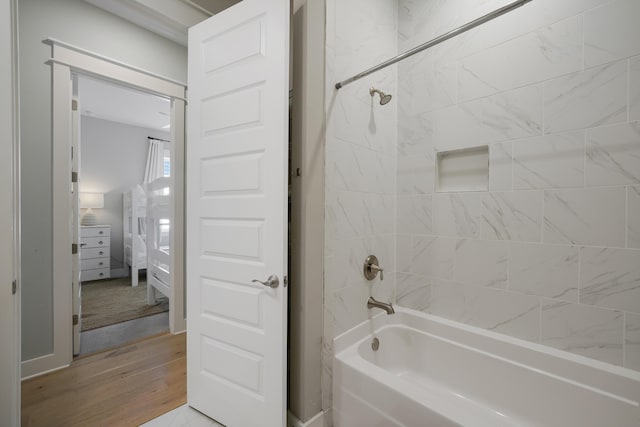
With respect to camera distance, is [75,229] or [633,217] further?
[75,229]

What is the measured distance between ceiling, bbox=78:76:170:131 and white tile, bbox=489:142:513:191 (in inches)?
152

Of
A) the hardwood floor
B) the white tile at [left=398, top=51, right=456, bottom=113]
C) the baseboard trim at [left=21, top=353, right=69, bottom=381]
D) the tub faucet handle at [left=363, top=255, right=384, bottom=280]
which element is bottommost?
the hardwood floor

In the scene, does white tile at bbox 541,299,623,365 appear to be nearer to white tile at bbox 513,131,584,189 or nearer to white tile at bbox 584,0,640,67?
white tile at bbox 513,131,584,189

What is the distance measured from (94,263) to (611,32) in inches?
247

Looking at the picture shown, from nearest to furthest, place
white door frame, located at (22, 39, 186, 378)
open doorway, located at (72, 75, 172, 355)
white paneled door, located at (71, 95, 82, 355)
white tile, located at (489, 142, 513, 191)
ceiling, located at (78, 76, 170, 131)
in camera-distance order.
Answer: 1. white tile, located at (489, 142, 513, 191)
2. white door frame, located at (22, 39, 186, 378)
3. white paneled door, located at (71, 95, 82, 355)
4. open doorway, located at (72, 75, 172, 355)
5. ceiling, located at (78, 76, 170, 131)

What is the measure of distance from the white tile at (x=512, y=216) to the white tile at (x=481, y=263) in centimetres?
6

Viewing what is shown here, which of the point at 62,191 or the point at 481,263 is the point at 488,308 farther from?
the point at 62,191

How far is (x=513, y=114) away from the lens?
5.07ft

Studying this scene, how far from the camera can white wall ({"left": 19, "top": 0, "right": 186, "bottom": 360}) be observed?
198 centimetres

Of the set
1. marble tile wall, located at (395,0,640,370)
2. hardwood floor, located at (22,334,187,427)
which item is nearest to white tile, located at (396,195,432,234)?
marble tile wall, located at (395,0,640,370)

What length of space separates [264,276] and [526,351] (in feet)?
4.71

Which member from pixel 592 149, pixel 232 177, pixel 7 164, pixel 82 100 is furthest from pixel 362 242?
pixel 82 100

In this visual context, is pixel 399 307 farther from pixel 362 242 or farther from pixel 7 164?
pixel 7 164


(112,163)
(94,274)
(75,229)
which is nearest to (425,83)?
(75,229)
